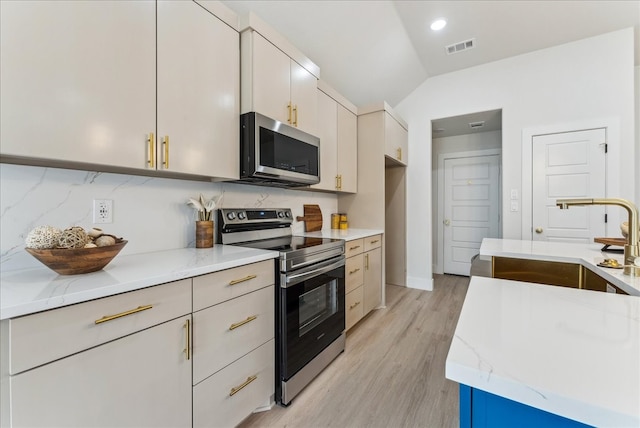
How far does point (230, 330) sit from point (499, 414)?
1164mm

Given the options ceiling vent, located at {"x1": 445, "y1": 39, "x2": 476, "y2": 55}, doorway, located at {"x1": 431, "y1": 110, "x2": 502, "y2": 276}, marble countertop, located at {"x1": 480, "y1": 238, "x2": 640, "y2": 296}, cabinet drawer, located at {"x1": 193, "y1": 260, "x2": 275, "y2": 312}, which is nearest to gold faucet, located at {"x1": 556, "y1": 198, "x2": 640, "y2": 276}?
marble countertop, located at {"x1": 480, "y1": 238, "x2": 640, "y2": 296}

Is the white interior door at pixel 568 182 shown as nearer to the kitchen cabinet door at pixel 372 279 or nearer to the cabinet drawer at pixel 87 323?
the kitchen cabinet door at pixel 372 279

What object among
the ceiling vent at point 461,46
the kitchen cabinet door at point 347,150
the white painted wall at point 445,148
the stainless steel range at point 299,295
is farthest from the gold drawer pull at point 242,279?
the white painted wall at point 445,148

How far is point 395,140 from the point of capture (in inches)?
143

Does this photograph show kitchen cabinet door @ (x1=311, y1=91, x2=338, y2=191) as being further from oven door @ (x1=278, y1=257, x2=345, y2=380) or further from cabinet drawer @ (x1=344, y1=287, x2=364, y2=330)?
cabinet drawer @ (x1=344, y1=287, x2=364, y2=330)

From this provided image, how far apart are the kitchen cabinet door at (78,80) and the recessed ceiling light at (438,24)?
2720 millimetres

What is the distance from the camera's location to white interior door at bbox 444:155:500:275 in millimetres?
4523

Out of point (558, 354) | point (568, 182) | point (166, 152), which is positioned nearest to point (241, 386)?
point (166, 152)

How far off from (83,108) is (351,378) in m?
2.14

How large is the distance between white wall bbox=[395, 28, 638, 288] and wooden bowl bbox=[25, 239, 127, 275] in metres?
3.76

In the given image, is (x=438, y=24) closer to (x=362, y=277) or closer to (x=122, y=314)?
(x=362, y=277)

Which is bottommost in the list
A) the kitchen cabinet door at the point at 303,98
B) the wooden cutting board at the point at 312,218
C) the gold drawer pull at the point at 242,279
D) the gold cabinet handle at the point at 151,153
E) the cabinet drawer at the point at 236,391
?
the cabinet drawer at the point at 236,391

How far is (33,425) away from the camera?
31.6 inches

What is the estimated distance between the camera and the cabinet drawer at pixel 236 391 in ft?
4.15
